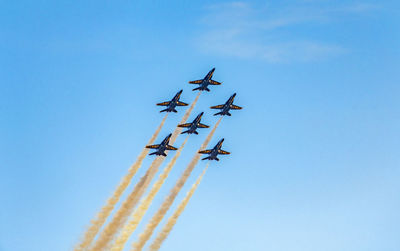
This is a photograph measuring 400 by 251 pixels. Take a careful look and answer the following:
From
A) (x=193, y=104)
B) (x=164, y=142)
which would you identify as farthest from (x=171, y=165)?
(x=193, y=104)

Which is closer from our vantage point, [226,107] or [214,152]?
[214,152]

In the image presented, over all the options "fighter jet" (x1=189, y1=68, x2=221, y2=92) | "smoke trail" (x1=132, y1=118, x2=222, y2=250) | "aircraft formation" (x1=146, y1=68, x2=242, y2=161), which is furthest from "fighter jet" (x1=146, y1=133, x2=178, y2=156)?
"fighter jet" (x1=189, y1=68, x2=221, y2=92)

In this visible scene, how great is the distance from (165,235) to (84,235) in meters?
15.8

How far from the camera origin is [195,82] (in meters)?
152

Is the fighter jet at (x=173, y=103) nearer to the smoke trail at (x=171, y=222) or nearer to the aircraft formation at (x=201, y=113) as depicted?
the aircraft formation at (x=201, y=113)

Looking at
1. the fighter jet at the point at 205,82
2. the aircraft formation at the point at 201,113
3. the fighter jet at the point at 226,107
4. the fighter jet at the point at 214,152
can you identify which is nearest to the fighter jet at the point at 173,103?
the aircraft formation at the point at 201,113

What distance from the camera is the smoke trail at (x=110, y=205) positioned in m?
130

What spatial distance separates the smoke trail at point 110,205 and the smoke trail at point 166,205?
9016mm

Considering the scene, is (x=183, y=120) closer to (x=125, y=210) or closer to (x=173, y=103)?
(x=173, y=103)

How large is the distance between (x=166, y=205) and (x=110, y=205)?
1137cm

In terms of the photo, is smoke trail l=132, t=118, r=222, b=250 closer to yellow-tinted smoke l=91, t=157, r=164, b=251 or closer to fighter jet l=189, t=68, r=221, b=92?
yellow-tinted smoke l=91, t=157, r=164, b=251

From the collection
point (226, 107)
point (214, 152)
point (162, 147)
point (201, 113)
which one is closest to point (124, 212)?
point (162, 147)

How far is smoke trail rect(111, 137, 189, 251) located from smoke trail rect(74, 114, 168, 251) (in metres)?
4.77

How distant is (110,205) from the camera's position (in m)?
135
